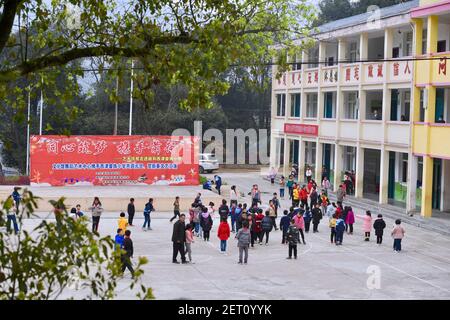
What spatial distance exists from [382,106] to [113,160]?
543 inches

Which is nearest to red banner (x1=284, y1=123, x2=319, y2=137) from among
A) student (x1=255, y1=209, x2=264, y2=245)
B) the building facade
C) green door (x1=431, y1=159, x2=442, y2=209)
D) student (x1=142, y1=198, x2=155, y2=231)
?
green door (x1=431, y1=159, x2=442, y2=209)

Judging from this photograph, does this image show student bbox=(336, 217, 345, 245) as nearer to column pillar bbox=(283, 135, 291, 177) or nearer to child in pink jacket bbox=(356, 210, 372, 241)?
child in pink jacket bbox=(356, 210, 372, 241)

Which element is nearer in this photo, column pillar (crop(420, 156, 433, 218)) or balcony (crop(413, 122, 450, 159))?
balcony (crop(413, 122, 450, 159))

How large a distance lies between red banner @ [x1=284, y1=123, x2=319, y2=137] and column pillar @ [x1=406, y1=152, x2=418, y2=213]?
444 inches

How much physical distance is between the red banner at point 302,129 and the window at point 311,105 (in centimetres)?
168

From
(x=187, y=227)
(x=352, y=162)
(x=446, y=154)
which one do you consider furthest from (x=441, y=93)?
(x=187, y=227)

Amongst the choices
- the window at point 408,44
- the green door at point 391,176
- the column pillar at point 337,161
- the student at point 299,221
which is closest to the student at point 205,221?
the student at point 299,221

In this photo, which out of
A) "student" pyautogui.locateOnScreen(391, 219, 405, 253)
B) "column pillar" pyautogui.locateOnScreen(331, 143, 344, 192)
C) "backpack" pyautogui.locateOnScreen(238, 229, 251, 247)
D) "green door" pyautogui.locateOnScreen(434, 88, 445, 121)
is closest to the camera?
"backpack" pyautogui.locateOnScreen(238, 229, 251, 247)

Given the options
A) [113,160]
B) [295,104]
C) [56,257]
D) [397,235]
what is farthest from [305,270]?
[295,104]

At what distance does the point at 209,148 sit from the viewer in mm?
65062

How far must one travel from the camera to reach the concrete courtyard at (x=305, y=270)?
1881cm

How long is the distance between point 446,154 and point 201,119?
105ft

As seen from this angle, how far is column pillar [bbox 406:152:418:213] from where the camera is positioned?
3491 centimetres

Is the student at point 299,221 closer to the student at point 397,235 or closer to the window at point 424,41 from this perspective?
the student at point 397,235
